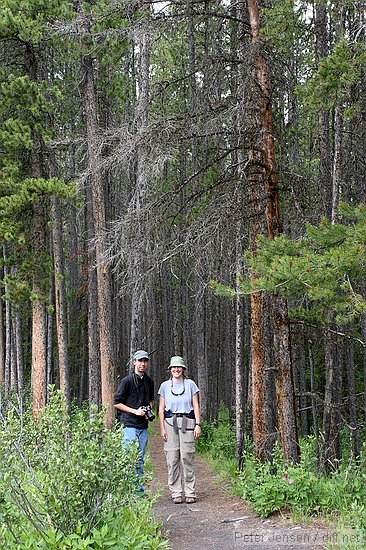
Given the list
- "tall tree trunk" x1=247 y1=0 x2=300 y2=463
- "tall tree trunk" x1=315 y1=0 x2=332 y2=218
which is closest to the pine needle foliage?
"tall tree trunk" x1=247 y1=0 x2=300 y2=463

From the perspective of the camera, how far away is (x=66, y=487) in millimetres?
4723

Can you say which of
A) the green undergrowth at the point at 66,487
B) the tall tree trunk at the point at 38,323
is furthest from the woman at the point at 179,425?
the tall tree trunk at the point at 38,323

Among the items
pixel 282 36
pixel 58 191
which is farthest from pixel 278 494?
pixel 58 191

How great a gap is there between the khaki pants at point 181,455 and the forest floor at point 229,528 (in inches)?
7.9

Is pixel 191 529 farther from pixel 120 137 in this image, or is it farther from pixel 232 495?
pixel 120 137

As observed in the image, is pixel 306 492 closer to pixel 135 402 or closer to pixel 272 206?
pixel 135 402

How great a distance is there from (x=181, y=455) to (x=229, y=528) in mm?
1327

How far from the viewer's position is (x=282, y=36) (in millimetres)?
A: 6988

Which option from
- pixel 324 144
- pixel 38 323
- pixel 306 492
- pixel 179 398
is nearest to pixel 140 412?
pixel 179 398

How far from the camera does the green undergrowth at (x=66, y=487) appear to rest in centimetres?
468

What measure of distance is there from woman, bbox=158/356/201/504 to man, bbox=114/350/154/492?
0.24 meters

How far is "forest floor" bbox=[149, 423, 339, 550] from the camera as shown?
532 cm

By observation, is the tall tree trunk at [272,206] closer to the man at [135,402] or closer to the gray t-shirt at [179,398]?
the gray t-shirt at [179,398]

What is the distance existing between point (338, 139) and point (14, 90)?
680 cm
